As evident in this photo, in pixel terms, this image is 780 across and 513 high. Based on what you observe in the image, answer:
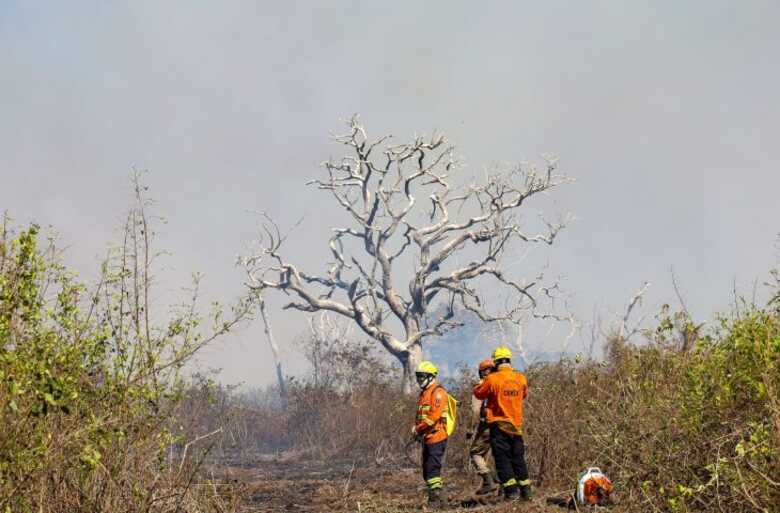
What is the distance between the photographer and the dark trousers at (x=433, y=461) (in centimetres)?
1229

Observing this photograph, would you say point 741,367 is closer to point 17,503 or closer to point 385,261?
point 17,503

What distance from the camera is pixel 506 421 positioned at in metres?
11.6

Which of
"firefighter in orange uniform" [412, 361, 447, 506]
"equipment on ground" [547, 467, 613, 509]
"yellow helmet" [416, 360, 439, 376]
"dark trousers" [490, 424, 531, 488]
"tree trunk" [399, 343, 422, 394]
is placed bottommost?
"equipment on ground" [547, 467, 613, 509]

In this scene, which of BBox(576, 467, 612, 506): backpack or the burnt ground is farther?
the burnt ground

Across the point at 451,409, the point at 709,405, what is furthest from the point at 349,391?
the point at 709,405

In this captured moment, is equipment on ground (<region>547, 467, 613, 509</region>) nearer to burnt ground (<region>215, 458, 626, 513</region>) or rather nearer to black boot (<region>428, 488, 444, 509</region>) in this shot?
burnt ground (<region>215, 458, 626, 513</region>)

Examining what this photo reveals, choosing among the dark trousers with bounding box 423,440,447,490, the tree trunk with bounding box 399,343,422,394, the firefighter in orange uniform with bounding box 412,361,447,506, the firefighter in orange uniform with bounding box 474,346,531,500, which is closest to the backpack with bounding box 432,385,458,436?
the firefighter in orange uniform with bounding box 412,361,447,506

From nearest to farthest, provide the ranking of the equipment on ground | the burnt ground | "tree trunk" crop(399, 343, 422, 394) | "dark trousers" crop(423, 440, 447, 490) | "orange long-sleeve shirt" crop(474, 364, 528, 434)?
the equipment on ground, "orange long-sleeve shirt" crop(474, 364, 528, 434), the burnt ground, "dark trousers" crop(423, 440, 447, 490), "tree trunk" crop(399, 343, 422, 394)

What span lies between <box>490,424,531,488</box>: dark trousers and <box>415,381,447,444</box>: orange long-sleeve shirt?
787mm

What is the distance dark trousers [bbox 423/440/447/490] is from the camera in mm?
12289

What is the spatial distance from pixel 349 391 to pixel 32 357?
82.5 feet

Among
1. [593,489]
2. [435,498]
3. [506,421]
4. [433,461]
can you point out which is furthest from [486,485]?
[593,489]

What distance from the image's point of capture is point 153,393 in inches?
311

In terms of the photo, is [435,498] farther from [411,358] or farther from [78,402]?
[411,358]
